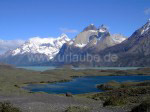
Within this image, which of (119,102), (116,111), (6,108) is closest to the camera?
(6,108)

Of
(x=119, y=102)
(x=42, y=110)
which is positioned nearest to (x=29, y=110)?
(x=42, y=110)

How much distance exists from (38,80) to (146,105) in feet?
515

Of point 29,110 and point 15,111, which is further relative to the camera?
point 29,110

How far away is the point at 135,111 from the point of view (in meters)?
23.2

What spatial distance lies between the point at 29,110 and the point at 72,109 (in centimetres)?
563

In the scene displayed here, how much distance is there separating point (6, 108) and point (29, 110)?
19.7 ft

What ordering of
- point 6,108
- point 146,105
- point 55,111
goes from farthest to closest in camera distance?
1. point 55,111
2. point 6,108
3. point 146,105

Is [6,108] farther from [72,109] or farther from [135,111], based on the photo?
[135,111]

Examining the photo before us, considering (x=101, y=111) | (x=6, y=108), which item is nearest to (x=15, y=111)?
(x=6, y=108)

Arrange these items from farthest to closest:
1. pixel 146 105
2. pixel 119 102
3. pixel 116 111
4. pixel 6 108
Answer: pixel 119 102
pixel 116 111
pixel 6 108
pixel 146 105

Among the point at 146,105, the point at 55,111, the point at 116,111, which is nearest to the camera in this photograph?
the point at 146,105

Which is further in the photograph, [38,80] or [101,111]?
[38,80]

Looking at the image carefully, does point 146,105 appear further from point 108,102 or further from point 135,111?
point 108,102

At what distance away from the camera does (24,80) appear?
557 ft
